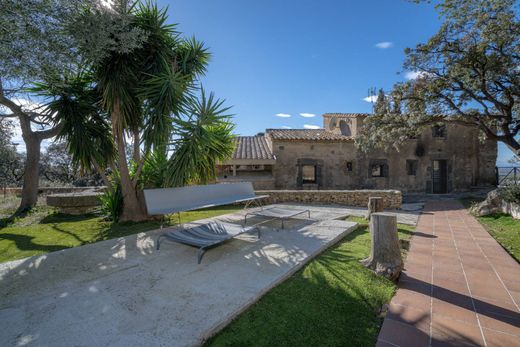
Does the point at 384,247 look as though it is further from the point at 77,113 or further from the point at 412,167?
the point at 412,167

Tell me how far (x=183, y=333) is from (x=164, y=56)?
241 inches

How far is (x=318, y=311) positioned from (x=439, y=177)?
1798cm

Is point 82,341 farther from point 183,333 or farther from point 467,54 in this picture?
point 467,54

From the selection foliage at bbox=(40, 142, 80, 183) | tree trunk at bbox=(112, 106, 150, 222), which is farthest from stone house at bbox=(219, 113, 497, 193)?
foliage at bbox=(40, 142, 80, 183)

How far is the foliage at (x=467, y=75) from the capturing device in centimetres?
775

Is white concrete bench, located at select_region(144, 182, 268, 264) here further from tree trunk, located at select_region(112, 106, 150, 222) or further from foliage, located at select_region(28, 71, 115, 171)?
foliage, located at select_region(28, 71, 115, 171)

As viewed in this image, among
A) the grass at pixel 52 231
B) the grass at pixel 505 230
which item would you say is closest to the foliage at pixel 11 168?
the grass at pixel 52 231

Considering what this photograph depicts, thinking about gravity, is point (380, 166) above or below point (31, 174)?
above

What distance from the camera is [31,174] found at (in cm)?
877

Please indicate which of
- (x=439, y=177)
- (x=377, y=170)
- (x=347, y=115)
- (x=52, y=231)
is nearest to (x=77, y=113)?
(x=52, y=231)

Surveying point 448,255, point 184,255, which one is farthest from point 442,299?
point 184,255

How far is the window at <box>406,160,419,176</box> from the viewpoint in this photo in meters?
16.0

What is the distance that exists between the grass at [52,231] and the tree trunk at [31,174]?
4.02ft

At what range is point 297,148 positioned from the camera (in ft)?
50.6
